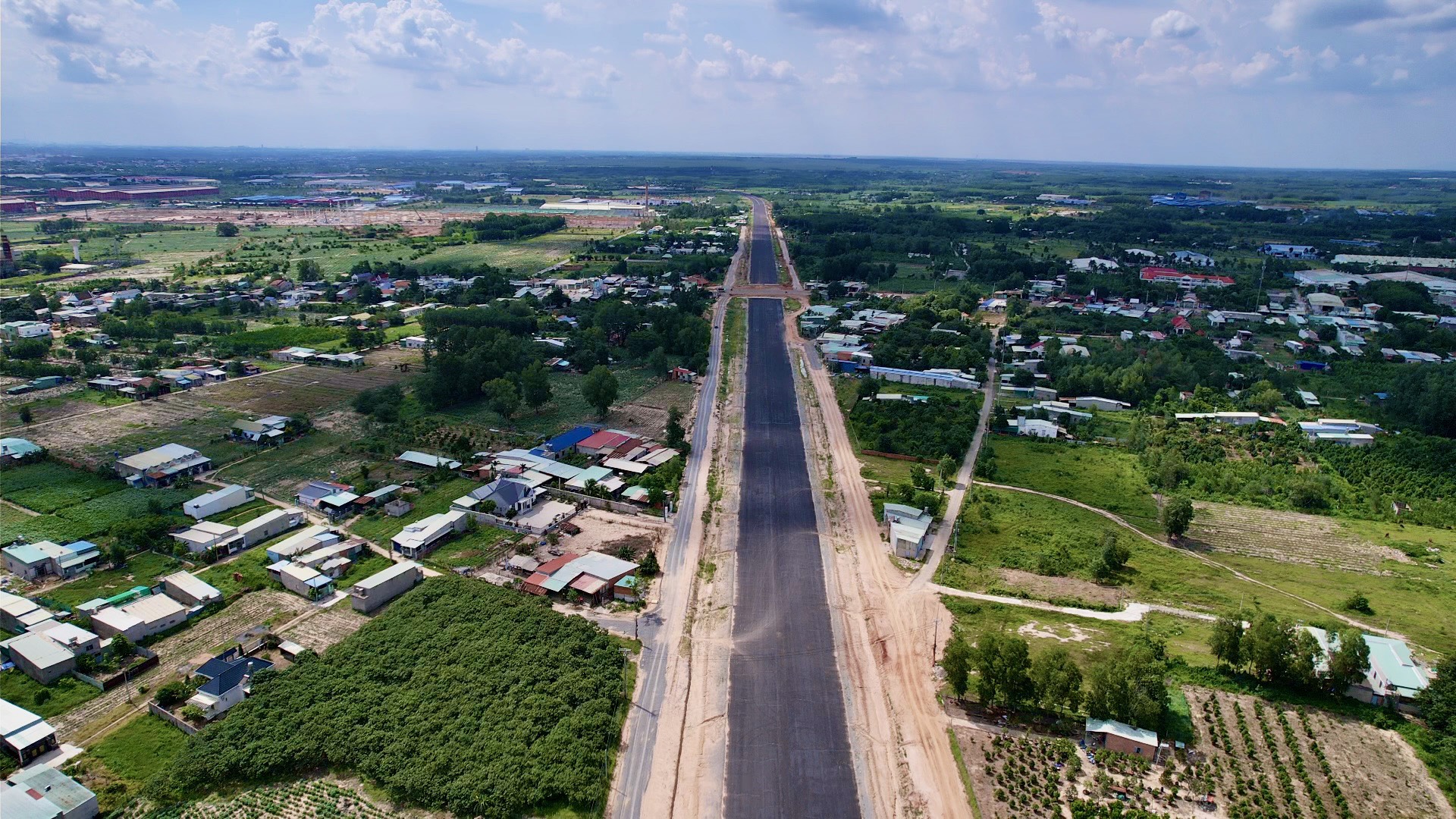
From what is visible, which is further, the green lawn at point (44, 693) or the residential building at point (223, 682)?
the green lawn at point (44, 693)

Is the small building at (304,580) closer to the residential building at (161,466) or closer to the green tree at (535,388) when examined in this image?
the residential building at (161,466)

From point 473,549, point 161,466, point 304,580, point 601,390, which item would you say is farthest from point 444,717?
point 601,390

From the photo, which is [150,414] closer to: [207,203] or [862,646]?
[862,646]

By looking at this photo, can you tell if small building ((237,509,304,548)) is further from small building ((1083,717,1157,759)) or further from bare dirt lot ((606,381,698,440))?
small building ((1083,717,1157,759))

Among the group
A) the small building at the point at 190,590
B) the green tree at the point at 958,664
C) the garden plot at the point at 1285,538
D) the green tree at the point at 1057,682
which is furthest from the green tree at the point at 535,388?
the garden plot at the point at 1285,538

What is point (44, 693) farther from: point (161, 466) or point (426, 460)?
point (426, 460)

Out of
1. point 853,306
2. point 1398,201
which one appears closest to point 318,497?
point 853,306
